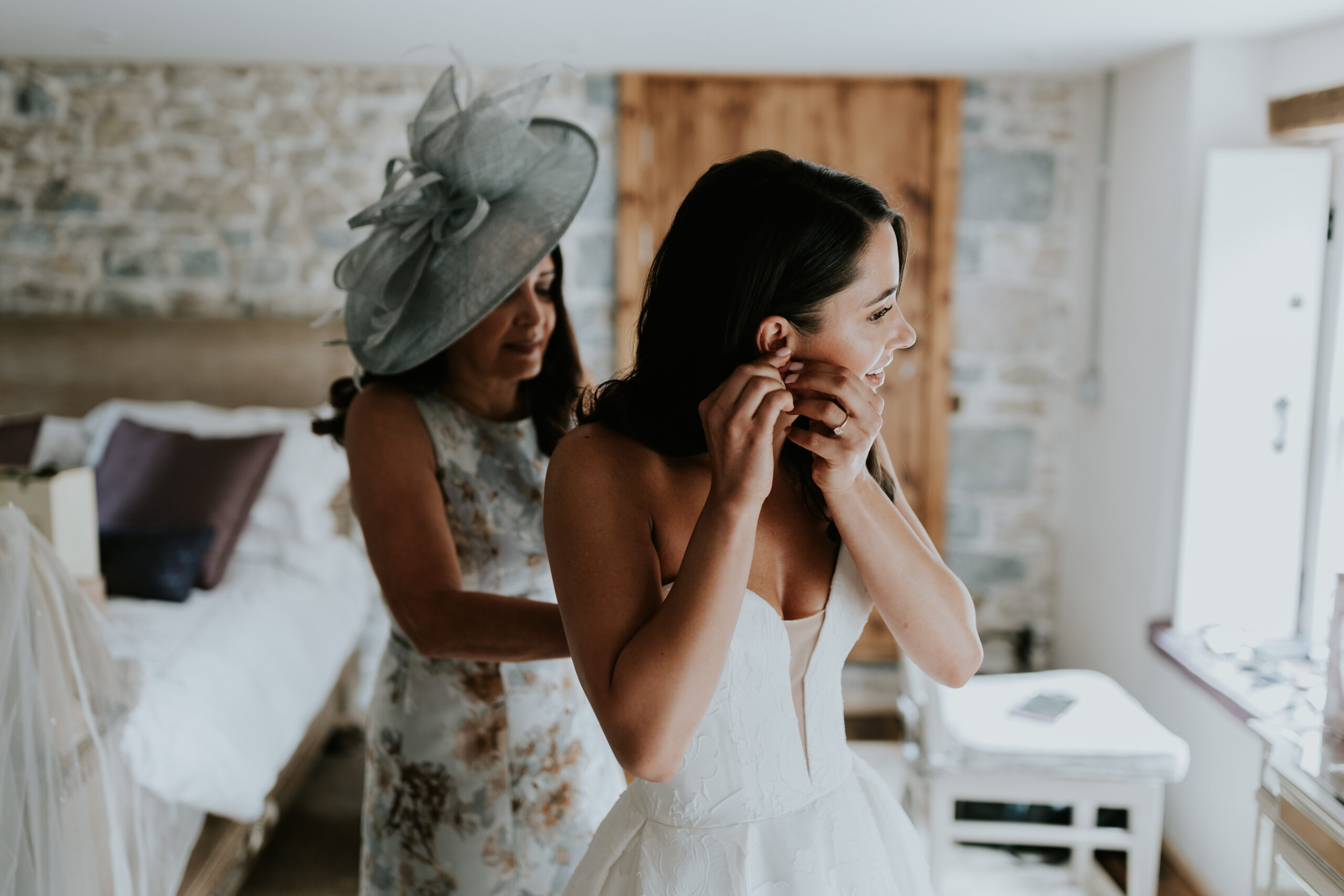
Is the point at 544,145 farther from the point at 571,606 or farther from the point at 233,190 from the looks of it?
the point at 233,190

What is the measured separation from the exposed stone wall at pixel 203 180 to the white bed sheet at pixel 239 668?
3.87 feet

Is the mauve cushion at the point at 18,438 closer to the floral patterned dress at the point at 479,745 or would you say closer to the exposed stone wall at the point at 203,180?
the exposed stone wall at the point at 203,180

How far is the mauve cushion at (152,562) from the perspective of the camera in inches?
112

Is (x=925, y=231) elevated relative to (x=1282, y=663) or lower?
elevated

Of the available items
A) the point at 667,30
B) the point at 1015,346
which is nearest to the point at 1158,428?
the point at 1015,346

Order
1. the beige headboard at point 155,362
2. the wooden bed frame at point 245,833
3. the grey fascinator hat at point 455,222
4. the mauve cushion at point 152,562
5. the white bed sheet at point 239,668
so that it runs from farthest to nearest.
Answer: the beige headboard at point 155,362 < the mauve cushion at point 152,562 < the wooden bed frame at point 245,833 < the white bed sheet at point 239,668 < the grey fascinator hat at point 455,222

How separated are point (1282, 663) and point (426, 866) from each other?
2473mm

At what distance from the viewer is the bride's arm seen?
85 centimetres

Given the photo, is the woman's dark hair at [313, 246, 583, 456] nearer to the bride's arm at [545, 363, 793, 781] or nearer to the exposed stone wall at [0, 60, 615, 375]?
the bride's arm at [545, 363, 793, 781]

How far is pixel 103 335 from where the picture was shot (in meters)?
3.68

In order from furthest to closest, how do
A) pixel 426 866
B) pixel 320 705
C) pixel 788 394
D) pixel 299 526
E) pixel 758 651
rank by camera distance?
pixel 299 526 < pixel 320 705 < pixel 426 866 < pixel 758 651 < pixel 788 394

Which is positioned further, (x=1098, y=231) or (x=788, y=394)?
(x=1098, y=231)

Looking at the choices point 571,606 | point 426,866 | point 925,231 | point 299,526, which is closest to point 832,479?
point 571,606

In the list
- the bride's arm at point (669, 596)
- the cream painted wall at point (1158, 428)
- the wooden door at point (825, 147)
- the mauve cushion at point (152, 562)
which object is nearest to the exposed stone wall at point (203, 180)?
the wooden door at point (825, 147)
